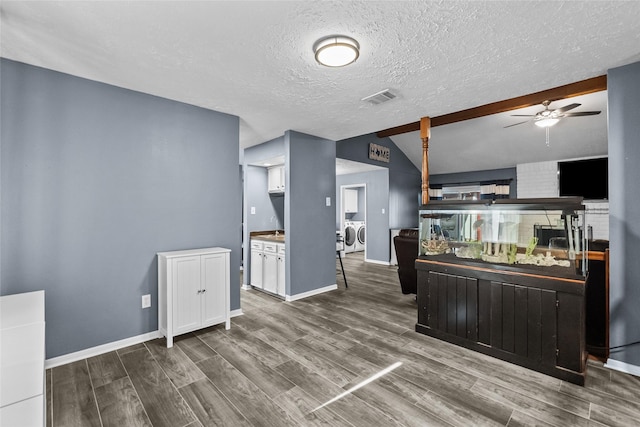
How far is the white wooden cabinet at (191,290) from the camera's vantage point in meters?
2.73

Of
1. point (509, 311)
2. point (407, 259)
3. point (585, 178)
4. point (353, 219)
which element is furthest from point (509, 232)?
point (353, 219)

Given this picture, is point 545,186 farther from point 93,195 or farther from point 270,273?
point 93,195

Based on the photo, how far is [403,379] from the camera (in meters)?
2.16

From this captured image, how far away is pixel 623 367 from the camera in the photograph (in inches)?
89.1

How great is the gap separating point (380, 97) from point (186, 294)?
2.72m

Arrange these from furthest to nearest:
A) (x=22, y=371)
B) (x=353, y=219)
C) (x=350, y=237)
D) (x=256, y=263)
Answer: (x=353, y=219), (x=350, y=237), (x=256, y=263), (x=22, y=371)

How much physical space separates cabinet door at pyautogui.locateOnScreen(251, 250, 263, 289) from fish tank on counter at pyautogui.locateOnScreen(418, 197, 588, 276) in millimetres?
2582

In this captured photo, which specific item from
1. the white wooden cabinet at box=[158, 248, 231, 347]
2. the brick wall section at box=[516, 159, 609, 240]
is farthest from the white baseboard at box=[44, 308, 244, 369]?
the brick wall section at box=[516, 159, 609, 240]

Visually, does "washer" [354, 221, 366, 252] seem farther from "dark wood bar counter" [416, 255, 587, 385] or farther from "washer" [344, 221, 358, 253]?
"dark wood bar counter" [416, 255, 587, 385]

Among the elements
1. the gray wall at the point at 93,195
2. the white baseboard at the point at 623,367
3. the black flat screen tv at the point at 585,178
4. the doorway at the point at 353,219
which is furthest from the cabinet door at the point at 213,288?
the black flat screen tv at the point at 585,178

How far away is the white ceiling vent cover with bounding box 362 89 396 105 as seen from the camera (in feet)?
9.27

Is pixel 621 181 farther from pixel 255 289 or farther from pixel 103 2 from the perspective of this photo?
pixel 255 289

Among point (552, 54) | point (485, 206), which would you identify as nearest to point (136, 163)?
point (485, 206)

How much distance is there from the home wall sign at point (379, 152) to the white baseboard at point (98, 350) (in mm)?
4874
